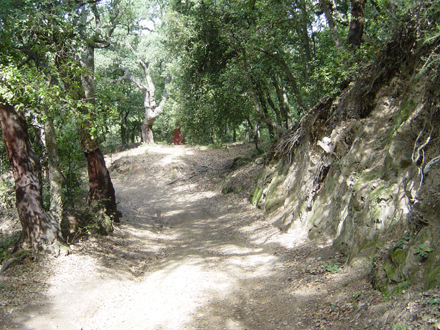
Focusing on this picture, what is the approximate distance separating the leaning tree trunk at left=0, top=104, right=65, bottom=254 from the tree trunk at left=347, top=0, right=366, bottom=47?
928 cm

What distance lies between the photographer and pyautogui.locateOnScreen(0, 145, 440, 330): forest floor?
4.80 m

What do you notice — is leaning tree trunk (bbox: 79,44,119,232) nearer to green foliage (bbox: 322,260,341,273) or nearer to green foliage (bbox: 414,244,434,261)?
green foliage (bbox: 322,260,341,273)

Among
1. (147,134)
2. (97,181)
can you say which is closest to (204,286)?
(97,181)

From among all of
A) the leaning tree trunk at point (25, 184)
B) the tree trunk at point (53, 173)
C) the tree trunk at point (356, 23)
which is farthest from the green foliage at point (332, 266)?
the tree trunk at point (356, 23)

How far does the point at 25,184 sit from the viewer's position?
7.82 meters

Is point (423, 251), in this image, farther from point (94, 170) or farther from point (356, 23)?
point (94, 170)

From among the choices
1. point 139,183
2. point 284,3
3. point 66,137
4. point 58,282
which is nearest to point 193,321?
point 58,282

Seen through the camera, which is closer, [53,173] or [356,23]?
[53,173]

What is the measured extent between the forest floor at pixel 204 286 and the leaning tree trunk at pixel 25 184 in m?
0.51

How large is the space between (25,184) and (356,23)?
32.9 feet

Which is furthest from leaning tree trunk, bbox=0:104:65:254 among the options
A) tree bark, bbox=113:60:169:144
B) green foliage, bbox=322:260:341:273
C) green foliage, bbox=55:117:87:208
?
tree bark, bbox=113:60:169:144

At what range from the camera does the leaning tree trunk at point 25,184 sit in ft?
25.3

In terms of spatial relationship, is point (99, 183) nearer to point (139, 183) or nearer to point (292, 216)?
point (292, 216)

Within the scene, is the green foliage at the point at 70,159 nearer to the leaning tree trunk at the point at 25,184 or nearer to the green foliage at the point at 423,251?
the leaning tree trunk at the point at 25,184
